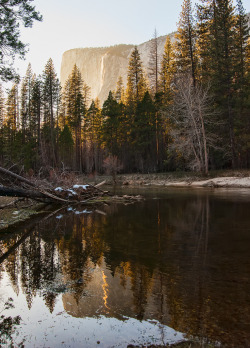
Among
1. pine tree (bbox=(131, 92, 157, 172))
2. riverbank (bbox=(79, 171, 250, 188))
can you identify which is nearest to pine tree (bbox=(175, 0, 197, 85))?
pine tree (bbox=(131, 92, 157, 172))

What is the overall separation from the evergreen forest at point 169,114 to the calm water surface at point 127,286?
43.0ft

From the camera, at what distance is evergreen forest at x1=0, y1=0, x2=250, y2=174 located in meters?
28.2

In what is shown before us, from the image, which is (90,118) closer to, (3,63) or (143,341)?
(3,63)

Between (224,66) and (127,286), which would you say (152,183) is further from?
(127,286)

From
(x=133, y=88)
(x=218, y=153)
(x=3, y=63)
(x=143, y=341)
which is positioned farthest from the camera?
(x=133, y=88)

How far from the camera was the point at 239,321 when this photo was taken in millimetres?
2699

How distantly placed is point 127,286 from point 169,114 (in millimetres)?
29610

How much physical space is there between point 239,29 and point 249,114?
1382cm

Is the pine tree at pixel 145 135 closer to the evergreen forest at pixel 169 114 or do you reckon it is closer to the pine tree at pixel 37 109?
the evergreen forest at pixel 169 114

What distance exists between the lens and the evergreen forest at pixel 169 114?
2825cm

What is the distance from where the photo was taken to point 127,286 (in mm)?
3666

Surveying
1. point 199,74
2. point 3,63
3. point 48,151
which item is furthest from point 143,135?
point 3,63

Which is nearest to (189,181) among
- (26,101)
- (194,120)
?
(194,120)

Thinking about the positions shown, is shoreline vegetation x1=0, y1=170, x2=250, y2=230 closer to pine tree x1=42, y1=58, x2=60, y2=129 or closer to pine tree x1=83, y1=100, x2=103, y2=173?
pine tree x1=83, y1=100, x2=103, y2=173
